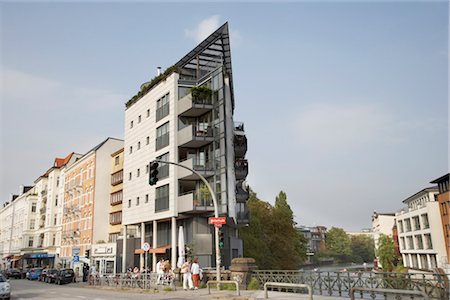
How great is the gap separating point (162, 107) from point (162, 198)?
8.81m

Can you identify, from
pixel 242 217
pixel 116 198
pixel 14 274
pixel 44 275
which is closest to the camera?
pixel 242 217

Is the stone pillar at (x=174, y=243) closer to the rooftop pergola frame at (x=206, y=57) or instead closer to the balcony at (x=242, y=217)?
the balcony at (x=242, y=217)

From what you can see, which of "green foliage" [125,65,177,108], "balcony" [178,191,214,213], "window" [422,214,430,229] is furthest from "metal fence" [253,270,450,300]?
"window" [422,214,430,229]

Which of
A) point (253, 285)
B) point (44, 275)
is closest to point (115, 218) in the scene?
point (44, 275)

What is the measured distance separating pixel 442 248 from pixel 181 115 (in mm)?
43794

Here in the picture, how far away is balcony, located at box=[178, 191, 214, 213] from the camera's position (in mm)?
31844

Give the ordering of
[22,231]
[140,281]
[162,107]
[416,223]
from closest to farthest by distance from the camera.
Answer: [140,281], [162,107], [416,223], [22,231]

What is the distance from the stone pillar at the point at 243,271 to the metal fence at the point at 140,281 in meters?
4.27

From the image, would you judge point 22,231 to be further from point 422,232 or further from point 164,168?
point 422,232

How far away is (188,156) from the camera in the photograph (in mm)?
35250

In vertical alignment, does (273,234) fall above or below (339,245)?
above

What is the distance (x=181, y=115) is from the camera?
36.1 meters

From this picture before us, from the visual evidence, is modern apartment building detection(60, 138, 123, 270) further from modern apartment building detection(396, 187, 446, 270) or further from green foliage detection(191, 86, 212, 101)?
modern apartment building detection(396, 187, 446, 270)

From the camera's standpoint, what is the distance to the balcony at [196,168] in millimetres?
32625
